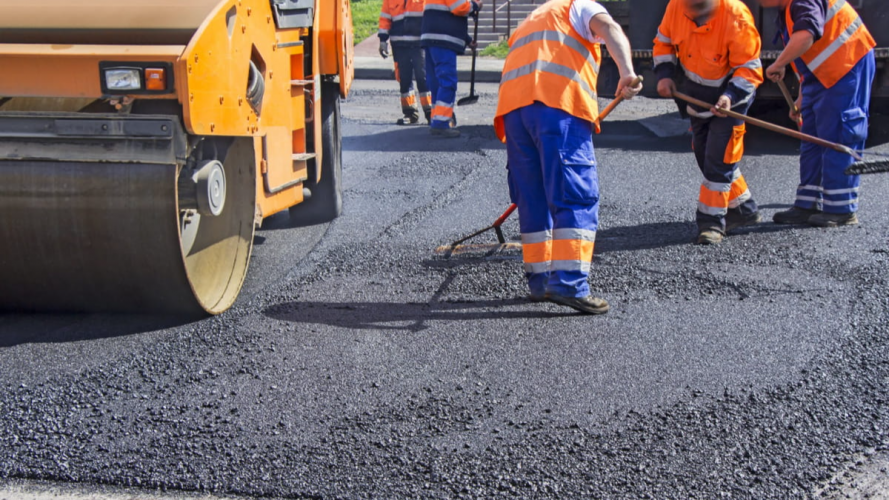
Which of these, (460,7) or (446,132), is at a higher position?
(460,7)

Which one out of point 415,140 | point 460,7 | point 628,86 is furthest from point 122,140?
point 460,7

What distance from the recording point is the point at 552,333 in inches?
158

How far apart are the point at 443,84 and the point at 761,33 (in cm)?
304

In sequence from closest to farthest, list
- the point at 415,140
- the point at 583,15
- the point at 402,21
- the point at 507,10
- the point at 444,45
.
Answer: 1. the point at 583,15
2. the point at 415,140
3. the point at 444,45
4. the point at 402,21
5. the point at 507,10

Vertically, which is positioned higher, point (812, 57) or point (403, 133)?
point (812, 57)

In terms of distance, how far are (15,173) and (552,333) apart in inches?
89.9

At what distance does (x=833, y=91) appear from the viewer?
18.6 ft

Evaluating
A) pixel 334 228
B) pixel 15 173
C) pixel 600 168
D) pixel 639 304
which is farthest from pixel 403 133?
pixel 15 173

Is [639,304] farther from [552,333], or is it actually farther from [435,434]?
[435,434]

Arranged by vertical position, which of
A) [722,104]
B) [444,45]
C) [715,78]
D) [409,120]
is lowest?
[409,120]

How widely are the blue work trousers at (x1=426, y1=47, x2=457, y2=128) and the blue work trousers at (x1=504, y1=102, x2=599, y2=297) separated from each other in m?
4.90

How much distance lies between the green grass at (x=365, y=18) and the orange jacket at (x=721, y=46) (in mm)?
12543

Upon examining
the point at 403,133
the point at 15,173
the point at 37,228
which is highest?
the point at 15,173

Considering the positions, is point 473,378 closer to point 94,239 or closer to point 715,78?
point 94,239
